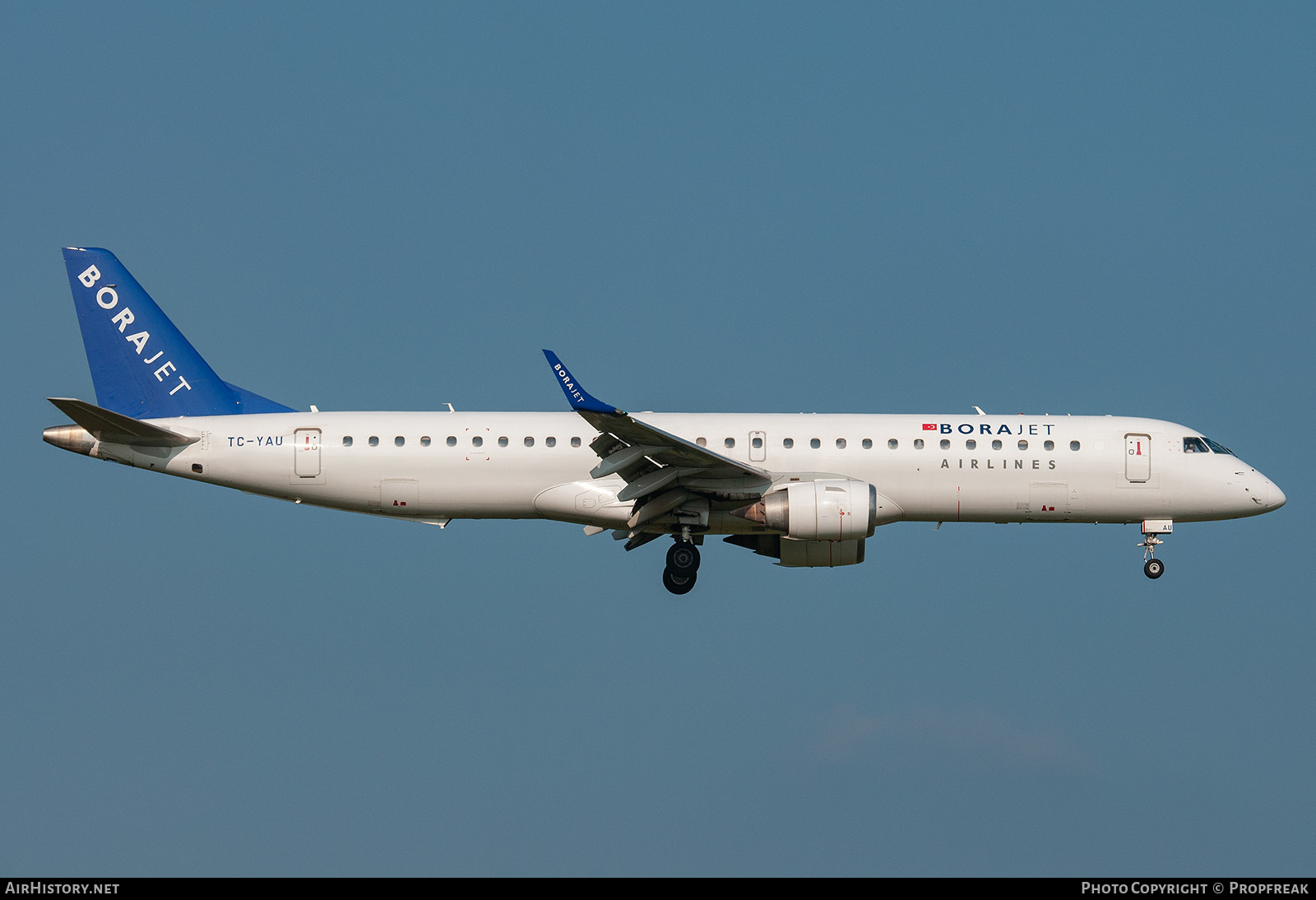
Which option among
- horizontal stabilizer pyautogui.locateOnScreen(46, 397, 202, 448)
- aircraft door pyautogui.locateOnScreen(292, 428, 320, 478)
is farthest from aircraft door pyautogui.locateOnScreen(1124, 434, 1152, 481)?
horizontal stabilizer pyautogui.locateOnScreen(46, 397, 202, 448)

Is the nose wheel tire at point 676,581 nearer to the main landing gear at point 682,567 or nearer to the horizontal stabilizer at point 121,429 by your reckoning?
the main landing gear at point 682,567

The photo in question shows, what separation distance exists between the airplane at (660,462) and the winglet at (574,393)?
193 centimetres

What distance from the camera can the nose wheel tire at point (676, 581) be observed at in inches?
1332

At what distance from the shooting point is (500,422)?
33.8 metres

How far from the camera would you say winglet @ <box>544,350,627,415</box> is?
29.8 meters

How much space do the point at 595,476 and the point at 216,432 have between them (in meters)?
8.70

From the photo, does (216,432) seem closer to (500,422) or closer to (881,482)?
(500,422)

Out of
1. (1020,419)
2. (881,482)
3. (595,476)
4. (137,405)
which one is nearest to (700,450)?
(595,476)

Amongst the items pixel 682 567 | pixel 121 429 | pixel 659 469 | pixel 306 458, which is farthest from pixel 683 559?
pixel 121 429

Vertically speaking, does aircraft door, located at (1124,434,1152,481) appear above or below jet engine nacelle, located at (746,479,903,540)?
above

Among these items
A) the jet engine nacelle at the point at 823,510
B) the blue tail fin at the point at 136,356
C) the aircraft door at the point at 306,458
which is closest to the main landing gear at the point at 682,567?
the jet engine nacelle at the point at 823,510

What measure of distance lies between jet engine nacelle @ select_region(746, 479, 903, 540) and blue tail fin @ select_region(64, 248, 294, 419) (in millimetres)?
11875

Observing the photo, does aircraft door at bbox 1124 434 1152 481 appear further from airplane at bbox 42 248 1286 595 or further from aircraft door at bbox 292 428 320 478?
aircraft door at bbox 292 428 320 478

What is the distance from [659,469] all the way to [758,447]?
2585 mm
